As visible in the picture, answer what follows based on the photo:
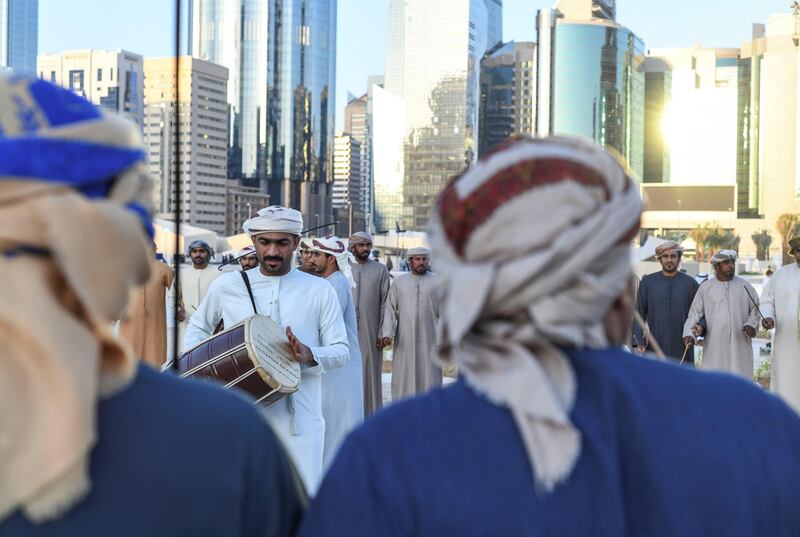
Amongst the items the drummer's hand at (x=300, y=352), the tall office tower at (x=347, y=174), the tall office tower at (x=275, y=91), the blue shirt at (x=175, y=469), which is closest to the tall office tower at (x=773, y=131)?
the tall office tower at (x=275, y=91)

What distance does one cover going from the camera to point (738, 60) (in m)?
128

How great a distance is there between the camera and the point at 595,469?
46.4 inches

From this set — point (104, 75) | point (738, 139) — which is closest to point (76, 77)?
point (104, 75)

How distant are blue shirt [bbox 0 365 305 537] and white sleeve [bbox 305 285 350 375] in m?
3.22

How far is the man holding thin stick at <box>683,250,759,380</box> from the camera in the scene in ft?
29.7

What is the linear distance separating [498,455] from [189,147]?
132 m

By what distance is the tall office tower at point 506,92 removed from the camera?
139000 mm

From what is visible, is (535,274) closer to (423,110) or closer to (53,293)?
(53,293)

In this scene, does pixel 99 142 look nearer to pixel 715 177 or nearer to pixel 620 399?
pixel 620 399

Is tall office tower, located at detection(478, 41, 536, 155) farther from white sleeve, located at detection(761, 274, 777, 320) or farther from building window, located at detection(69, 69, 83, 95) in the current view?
white sleeve, located at detection(761, 274, 777, 320)

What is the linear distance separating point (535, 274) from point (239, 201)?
412 ft

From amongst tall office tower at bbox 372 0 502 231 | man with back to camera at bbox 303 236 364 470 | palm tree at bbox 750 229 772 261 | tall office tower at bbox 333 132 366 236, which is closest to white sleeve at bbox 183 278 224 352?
man with back to camera at bbox 303 236 364 470

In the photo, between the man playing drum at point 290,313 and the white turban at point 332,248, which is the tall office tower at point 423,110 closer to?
the white turban at point 332,248

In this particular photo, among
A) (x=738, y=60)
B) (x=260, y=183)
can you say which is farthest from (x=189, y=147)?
(x=738, y=60)
